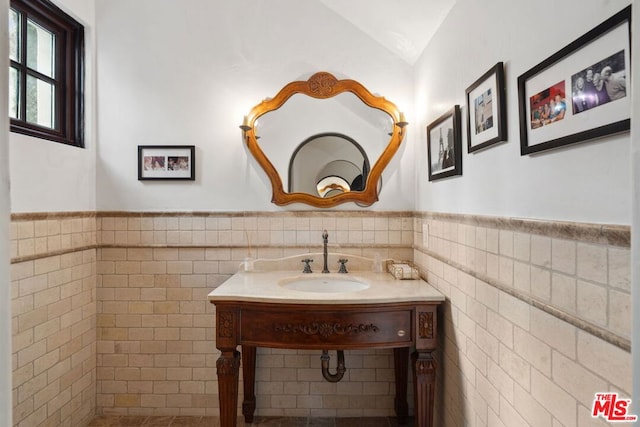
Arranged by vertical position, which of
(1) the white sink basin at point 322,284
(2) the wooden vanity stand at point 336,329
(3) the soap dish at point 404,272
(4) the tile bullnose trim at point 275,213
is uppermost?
(4) the tile bullnose trim at point 275,213

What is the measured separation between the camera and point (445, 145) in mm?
1834

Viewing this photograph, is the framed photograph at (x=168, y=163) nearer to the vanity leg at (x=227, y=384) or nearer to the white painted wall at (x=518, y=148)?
the vanity leg at (x=227, y=384)

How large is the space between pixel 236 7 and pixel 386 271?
6.27 feet

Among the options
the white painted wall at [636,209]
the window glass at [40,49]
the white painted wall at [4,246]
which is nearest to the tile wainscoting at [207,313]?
the white painted wall at [636,209]

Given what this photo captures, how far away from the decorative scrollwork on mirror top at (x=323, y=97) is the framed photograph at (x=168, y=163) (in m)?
0.39

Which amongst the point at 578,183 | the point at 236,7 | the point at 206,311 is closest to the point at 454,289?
the point at 578,183

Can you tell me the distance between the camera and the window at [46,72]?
1950mm

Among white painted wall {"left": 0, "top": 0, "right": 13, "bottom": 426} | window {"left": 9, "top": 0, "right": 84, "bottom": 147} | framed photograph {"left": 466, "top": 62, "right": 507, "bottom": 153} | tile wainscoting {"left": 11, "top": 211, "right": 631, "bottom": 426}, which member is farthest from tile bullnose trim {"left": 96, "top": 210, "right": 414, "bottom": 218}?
white painted wall {"left": 0, "top": 0, "right": 13, "bottom": 426}

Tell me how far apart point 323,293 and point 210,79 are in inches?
59.7

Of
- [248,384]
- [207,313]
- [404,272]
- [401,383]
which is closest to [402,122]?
[404,272]

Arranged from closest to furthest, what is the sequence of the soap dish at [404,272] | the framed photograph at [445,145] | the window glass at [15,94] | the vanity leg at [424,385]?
the framed photograph at [445,145] → the vanity leg at [424,385] → the window glass at [15,94] → the soap dish at [404,272]

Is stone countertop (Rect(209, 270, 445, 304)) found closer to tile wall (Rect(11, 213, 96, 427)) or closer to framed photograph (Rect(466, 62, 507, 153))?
framed photograph (Rect(466, 62, 507, 153))

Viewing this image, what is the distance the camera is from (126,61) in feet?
7.91

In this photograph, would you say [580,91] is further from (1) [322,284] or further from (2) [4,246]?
(1) [322,284]
